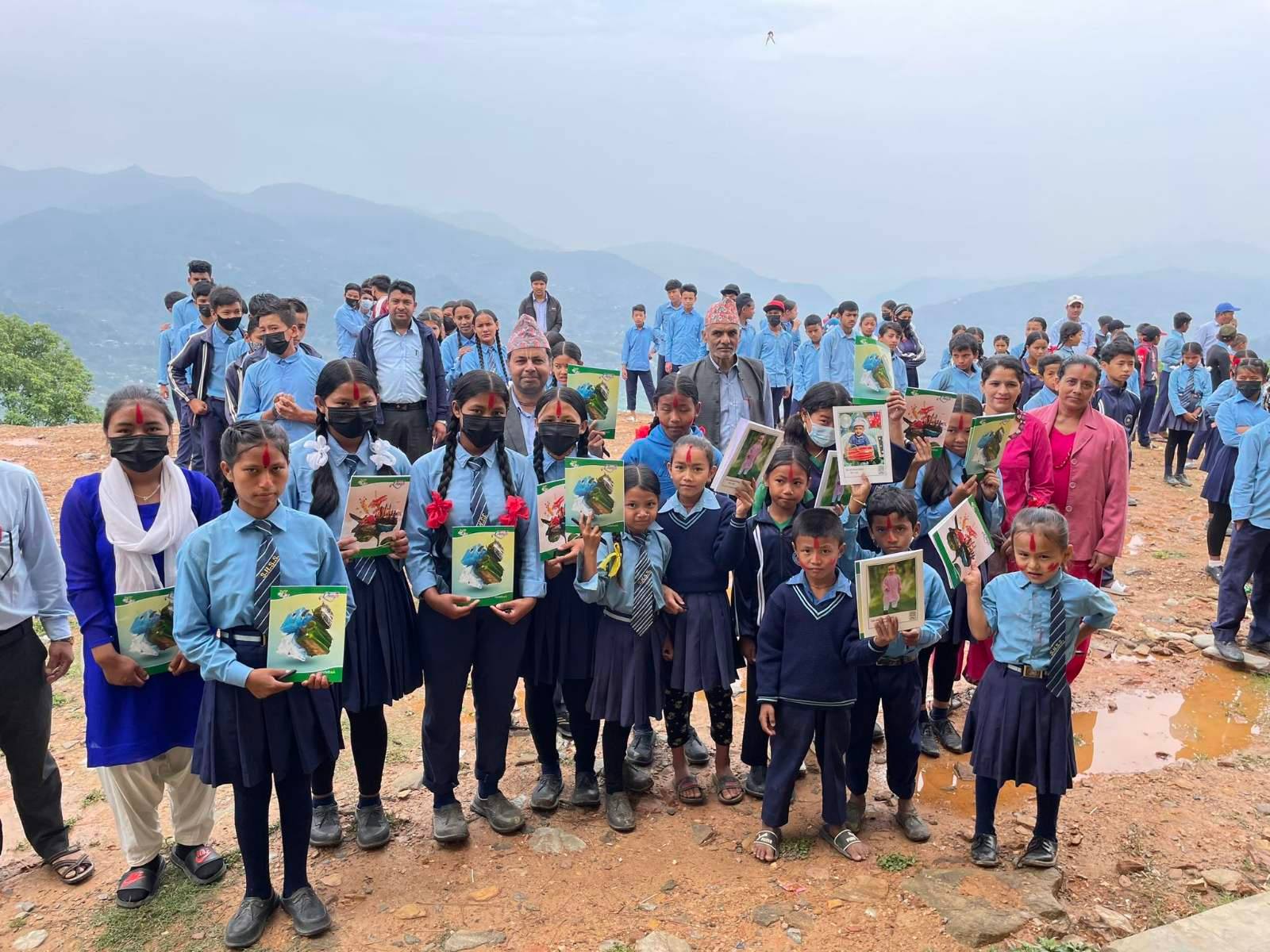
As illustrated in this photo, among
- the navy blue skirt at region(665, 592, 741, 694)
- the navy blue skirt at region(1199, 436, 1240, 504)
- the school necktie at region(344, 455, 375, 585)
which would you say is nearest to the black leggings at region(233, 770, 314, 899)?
the school necktie at region(344, 455, 375, 585)

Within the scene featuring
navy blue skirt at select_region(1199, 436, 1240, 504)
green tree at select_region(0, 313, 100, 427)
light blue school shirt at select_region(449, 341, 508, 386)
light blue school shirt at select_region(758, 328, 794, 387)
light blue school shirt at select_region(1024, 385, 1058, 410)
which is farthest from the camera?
green tree at select_region(0, 313, 100, 427)

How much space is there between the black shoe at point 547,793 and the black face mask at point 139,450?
8.13 ft

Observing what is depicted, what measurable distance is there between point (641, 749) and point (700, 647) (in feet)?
3.79

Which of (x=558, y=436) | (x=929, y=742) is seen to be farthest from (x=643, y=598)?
(x=929, y=742)

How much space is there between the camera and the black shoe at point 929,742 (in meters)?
5.07

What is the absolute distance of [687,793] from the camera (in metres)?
4.42

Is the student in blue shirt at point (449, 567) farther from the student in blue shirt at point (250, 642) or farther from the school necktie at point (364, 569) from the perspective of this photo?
the student in blue shirt at point (250, 642)

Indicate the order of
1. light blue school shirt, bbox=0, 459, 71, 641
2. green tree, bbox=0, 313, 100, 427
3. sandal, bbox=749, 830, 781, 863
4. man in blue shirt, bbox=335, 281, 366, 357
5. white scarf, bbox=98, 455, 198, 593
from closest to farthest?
white scarf, bbox=98, 455, 198, 593
light blue school shirt, bbox=0, 459, 71, 641
sandal, bbox=749, 830, 781, 863
man in blue shirt, bbox=335, 281, 366, 357
green tree, bbox=0, 313, 100, 427

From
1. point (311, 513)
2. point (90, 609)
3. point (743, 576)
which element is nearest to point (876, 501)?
point (743, 576)

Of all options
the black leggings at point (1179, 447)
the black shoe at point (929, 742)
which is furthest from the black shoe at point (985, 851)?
the black leggings at point (1179, 447)

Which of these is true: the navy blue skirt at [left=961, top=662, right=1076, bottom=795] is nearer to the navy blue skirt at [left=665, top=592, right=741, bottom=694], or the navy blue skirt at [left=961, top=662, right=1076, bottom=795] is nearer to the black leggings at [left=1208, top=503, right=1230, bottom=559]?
the navy blue skirt at [left=665, top=592, right=741, bottom=694]

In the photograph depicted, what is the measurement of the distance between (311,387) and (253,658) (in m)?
3.43

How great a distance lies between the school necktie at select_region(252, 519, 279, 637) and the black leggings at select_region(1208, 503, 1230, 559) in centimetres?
878

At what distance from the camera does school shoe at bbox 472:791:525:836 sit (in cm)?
416
